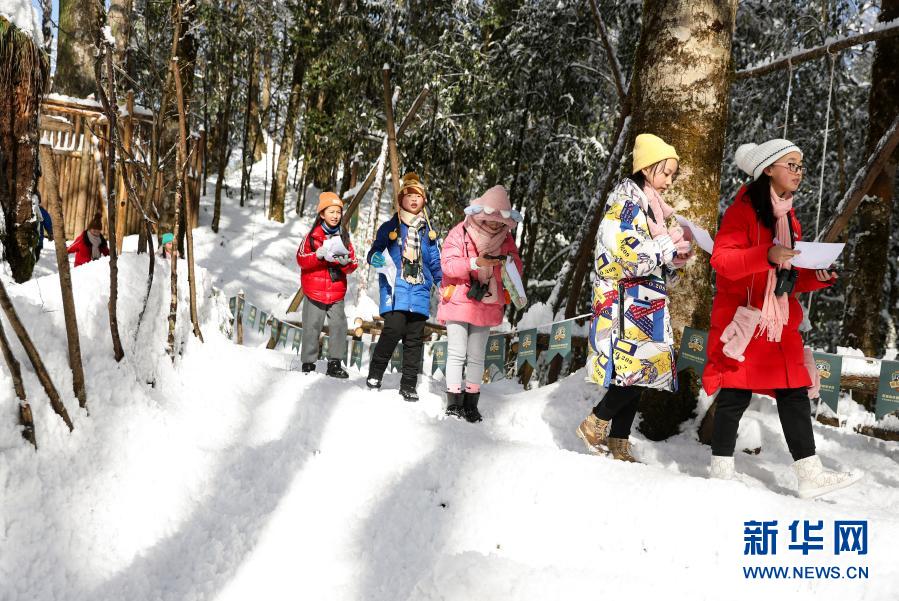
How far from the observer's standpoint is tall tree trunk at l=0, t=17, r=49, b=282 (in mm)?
3086

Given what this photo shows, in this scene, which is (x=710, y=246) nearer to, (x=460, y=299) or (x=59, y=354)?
(x=460, y=299)

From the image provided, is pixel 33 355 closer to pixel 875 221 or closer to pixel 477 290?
pixel 477 290

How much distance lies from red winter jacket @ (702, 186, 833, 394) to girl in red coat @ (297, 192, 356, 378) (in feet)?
10.2

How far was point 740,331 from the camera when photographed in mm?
3043

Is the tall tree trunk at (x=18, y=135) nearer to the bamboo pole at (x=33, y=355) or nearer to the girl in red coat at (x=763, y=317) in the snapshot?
the bamboo pole at (x=33, y=355)

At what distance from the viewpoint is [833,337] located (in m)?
13.6

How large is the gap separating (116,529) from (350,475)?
1.06 m

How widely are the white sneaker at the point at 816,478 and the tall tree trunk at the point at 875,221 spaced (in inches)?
237

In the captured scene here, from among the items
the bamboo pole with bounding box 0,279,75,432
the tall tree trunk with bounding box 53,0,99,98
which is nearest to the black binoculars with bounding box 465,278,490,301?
the bamboo pole with bounding box 0,279,75,432

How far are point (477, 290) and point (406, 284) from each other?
2.29ft

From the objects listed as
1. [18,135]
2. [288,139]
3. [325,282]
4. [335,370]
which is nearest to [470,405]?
[335,370]

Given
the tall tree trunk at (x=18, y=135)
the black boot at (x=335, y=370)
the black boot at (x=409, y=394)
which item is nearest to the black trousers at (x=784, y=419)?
the black boot at (x=409, y=394)

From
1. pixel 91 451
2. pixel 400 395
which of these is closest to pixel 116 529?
pixel 91 451

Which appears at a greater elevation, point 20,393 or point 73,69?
point 73,69
